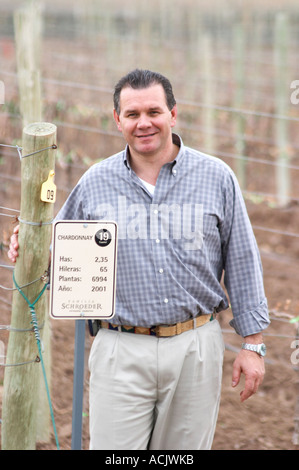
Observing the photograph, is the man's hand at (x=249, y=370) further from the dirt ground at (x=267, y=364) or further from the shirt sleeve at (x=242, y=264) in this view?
the dirt ground at (x=267, y=364)

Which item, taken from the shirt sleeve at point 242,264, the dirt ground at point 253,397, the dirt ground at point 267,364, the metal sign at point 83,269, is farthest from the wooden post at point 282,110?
the metal sign at point 83,269

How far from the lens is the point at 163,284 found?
2.69 meters

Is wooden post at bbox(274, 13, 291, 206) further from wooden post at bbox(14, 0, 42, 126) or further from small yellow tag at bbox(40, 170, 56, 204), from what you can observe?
small yellow tag at bbox(40, 170, 56, 204)

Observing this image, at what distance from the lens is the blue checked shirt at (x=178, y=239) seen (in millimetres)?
2697

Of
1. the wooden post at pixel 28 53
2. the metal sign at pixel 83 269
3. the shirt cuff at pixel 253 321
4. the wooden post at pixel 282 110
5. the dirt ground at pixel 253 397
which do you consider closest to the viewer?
the metal sign at pixel 83 269

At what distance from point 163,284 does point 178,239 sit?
0.17 meters

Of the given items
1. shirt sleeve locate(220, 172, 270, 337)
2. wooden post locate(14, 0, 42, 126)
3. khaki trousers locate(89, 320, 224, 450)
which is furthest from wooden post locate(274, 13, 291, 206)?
khaki trousers locate(89, 320, 224, 450)

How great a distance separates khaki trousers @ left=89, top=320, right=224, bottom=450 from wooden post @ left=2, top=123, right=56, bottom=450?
33cm

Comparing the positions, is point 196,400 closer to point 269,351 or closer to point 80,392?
point 80,392

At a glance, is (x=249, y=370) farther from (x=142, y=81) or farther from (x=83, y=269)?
(x=142, y=81)

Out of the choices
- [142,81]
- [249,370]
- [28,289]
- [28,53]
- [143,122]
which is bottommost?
[249,370]

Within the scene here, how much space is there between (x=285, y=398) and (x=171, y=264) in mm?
1912

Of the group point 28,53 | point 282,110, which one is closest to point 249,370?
point 28,53

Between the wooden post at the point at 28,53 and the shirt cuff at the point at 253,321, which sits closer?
the shirt cuff at the point at 253,321
